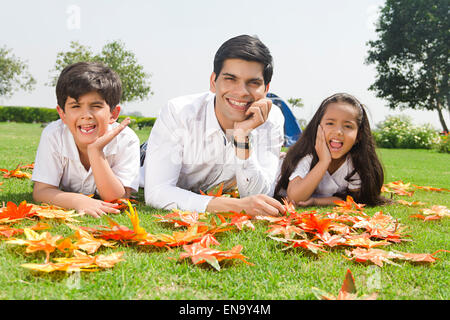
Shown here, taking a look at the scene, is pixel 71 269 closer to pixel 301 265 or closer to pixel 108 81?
pixel 301 265

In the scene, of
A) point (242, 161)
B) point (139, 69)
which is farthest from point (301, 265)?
point (139, 69)

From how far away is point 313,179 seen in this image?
3561 millimetres

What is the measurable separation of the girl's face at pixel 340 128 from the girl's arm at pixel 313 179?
133mm

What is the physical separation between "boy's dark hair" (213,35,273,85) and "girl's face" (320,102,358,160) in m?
0.88

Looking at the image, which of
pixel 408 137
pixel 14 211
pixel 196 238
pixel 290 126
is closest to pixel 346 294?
pixel 196 238

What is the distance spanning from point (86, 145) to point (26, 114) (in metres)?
36.5

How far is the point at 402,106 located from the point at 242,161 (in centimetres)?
3736

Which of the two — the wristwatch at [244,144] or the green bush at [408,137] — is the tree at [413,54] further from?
the wristwatch at [244,144]

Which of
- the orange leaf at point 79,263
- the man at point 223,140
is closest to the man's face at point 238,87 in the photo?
the man at point 223,140

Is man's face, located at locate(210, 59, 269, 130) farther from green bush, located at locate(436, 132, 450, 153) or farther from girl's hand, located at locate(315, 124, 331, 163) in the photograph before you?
green bush, located at locate(436, 132, 450, 153)

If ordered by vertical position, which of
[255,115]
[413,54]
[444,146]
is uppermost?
[413,54]

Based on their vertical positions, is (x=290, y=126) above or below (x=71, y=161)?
above

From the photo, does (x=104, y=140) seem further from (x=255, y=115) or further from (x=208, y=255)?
(x=208, y=255)

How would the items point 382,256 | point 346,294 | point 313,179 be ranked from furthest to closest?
point 313,179
point 382,256
point 346,294
